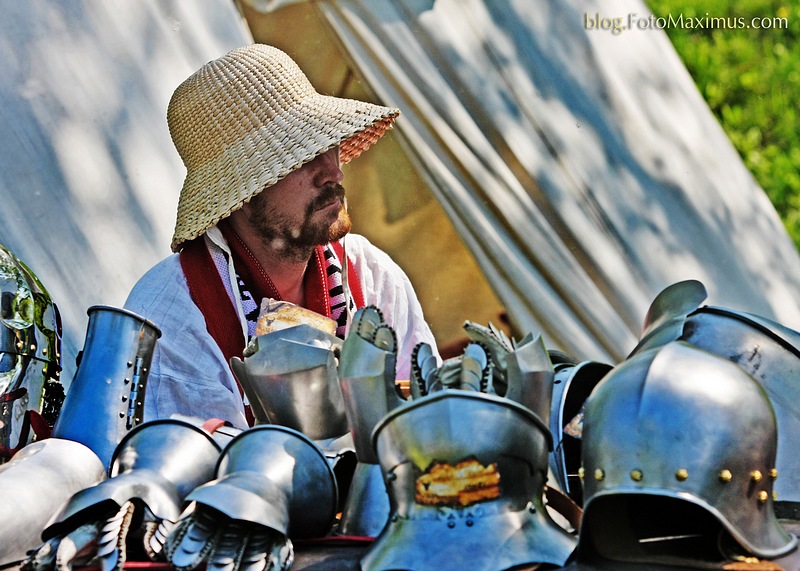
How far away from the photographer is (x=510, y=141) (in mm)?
2609

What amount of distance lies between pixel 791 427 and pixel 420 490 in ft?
1.66

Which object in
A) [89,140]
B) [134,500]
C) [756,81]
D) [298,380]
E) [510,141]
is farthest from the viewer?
[756,81]

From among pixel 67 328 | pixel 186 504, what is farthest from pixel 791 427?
pixel 67 328

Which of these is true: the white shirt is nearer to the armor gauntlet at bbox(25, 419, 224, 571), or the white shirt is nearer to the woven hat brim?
the woven hat brim

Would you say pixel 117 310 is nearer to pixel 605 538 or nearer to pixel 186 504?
pixel 186 504

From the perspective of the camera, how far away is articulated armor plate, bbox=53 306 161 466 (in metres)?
1.39

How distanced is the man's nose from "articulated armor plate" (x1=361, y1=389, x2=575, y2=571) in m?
1.03

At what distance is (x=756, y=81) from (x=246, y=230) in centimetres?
364

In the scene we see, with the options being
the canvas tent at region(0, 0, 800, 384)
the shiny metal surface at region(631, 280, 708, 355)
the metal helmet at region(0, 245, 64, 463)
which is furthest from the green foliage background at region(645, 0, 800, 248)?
the metal helmet at region(0, 245, 64, 463)

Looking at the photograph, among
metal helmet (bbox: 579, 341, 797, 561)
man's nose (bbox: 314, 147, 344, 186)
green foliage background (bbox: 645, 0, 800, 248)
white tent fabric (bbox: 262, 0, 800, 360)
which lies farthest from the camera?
green foliage background (bbox: 645, 0, 800, 248)

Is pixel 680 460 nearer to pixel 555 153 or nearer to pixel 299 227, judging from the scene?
pixel 299 227

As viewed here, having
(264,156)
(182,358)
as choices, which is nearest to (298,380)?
(182,358)

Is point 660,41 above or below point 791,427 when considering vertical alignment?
above

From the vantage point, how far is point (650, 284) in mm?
2668
